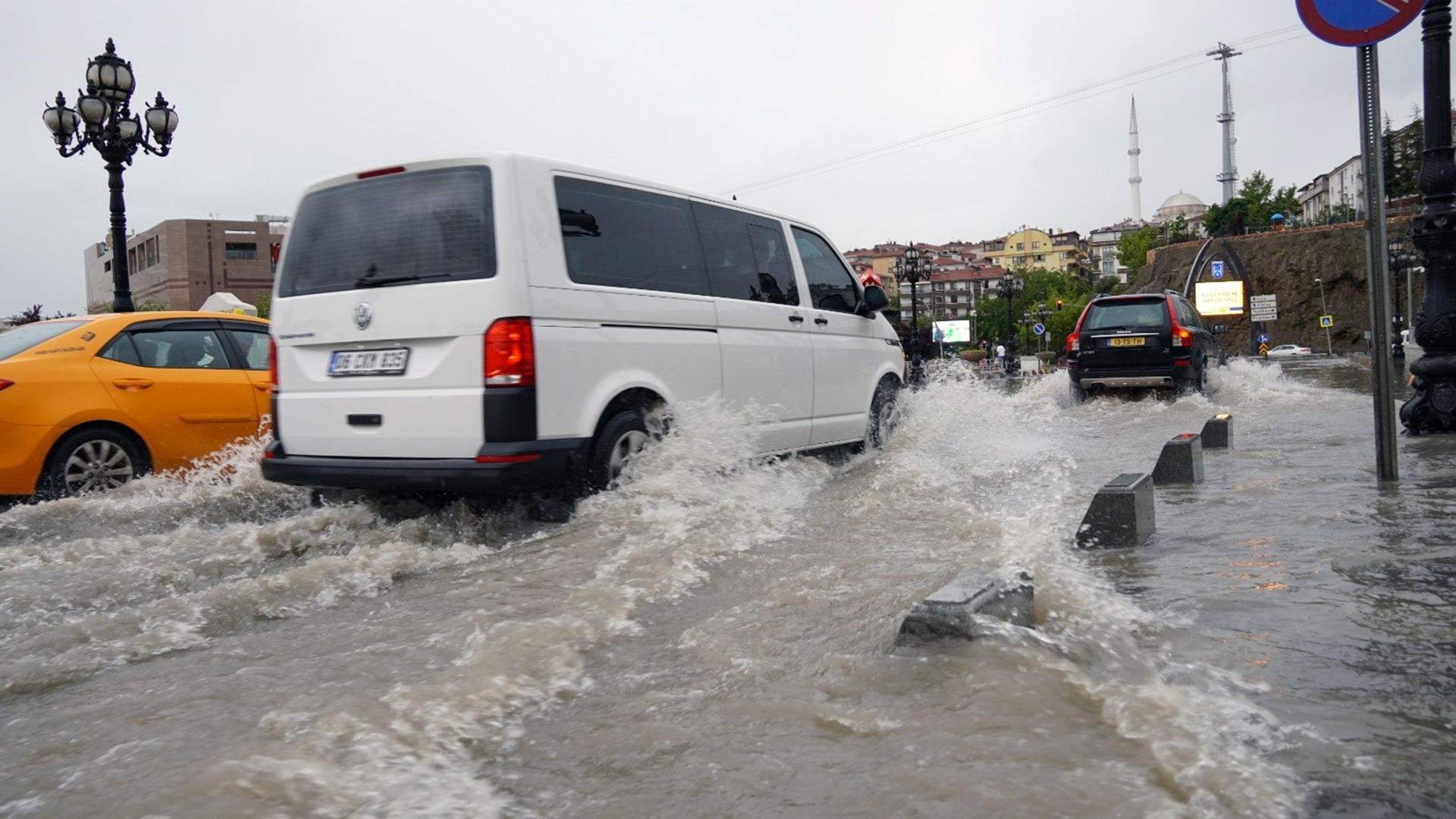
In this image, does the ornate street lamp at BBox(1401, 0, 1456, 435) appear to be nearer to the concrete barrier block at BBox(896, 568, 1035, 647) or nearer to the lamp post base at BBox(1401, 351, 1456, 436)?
the lamp post base at BBox(1401, 351, 1456, 436)

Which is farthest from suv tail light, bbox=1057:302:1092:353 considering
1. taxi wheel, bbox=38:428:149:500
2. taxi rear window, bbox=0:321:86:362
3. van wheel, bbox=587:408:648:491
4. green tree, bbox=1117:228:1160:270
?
green tree, bbox=1117:228:1160:270

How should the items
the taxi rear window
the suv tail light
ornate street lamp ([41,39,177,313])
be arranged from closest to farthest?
the taxi rear window < ornate street lamp ([41,39,177,313]) < the suv tail light

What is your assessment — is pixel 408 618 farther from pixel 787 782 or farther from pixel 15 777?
pixel 787 782

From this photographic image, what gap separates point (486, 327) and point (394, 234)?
2.69 ft

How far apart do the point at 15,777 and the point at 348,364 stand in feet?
10.1

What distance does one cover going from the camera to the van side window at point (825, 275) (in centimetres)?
754

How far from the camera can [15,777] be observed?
2.39m

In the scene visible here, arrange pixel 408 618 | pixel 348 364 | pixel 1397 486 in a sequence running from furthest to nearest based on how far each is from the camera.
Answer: pixel 1397 486 → pixel 348 364 → pixel 408 618

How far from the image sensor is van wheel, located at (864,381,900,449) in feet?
26.8

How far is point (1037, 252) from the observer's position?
602 ft

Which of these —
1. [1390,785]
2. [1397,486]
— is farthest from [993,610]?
[1397,486]

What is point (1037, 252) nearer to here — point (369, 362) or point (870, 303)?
point (870, 303)

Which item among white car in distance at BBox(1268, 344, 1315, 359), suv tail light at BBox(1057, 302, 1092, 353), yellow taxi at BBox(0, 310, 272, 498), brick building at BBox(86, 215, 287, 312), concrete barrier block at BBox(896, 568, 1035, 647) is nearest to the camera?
concrete barrier block at BBox(896, 568, 1035, 647)

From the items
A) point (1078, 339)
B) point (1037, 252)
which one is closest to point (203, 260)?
point (1078, 339)
